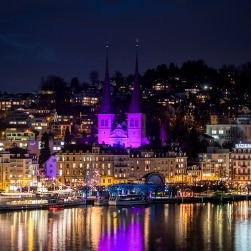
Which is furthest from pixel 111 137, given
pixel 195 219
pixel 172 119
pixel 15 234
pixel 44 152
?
pixel 15 234

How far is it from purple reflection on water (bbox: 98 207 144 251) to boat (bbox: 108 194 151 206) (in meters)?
6.91

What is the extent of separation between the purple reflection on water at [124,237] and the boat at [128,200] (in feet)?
22.7

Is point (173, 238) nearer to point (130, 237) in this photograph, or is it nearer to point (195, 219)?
point (130, 237)

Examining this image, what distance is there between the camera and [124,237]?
1507 inches

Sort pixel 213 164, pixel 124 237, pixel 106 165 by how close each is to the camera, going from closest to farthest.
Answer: pixel 124 237
pixel 106 165
pixel 213 164

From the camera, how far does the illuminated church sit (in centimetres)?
6362

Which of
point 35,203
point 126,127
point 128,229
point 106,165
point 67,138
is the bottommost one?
point 128,229

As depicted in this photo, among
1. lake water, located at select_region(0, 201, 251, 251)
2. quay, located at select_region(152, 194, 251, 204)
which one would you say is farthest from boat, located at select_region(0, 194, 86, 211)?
quay, located at select_region(152, 194, 251, 204)

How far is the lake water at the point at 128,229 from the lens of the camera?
3600 cm

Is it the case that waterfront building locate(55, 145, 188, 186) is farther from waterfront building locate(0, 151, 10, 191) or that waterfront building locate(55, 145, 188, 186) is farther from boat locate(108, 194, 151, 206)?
boat locate(108, 194, 151, 206)

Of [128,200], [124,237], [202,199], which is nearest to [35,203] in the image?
[128,200]

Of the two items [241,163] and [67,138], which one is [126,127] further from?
[241,163]

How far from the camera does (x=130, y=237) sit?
38.2m

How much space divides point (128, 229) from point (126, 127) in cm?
2430
